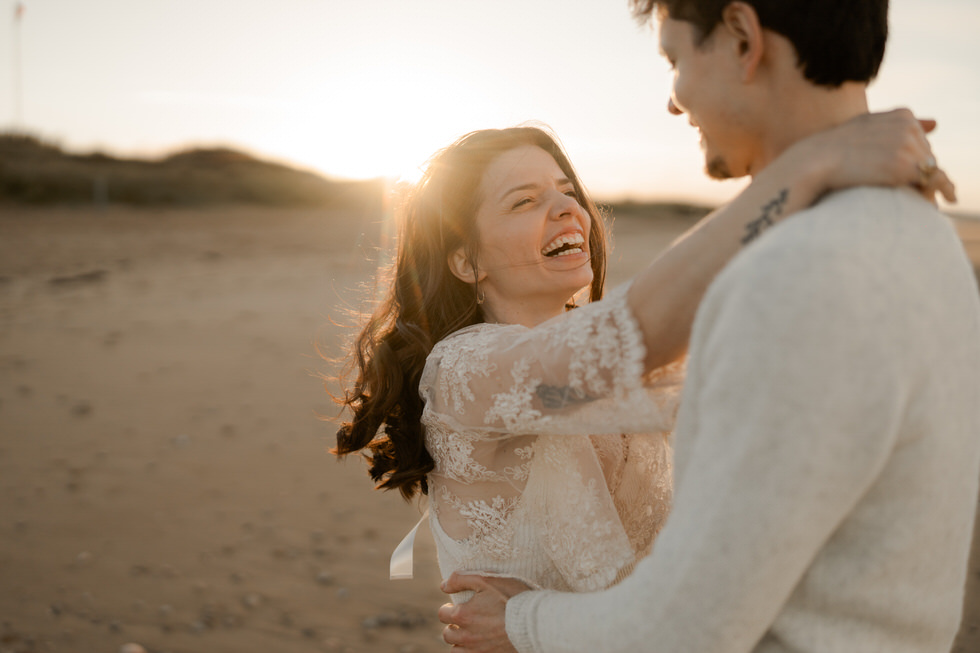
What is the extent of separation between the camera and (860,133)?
137 cm

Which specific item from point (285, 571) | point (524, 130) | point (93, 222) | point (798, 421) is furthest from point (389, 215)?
point (93, 222)

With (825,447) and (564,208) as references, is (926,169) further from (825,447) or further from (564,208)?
(564,208)

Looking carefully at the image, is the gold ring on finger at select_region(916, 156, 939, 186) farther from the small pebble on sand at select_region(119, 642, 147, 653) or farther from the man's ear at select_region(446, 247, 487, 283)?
the small pebble on sand at select_region(119, 642, 147, 653)

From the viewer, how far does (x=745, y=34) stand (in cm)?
141

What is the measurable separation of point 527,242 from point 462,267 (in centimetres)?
26

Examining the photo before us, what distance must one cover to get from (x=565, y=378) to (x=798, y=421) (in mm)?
659

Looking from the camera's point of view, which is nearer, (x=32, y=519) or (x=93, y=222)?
(x=32, y=519)

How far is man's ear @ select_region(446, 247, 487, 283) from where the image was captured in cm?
264

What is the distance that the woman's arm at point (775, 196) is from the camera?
1327 millimetres

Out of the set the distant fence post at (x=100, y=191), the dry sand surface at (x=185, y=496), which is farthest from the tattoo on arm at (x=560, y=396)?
the distant fence post at (x=100, y=191)

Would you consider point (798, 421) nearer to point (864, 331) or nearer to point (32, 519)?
point (864, 331)

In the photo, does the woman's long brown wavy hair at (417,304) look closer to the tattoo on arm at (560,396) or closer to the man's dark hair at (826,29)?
the tattoo on arm at (560,396)

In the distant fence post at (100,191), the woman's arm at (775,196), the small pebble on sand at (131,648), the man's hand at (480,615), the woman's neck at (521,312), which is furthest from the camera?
the distant fence post at (100,191)

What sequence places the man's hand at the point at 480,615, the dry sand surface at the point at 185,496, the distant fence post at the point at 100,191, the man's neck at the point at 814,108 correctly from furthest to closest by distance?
the distant fence post at the point at 100,191 → the dry sand surface at the point at 185,496 → the man's hand at the point at 480,615 → the man's neck at the point at 814,108
